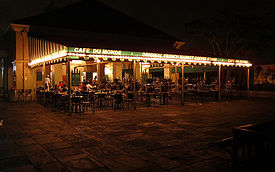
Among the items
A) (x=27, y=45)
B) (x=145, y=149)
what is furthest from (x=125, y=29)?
(x=145, y=149)

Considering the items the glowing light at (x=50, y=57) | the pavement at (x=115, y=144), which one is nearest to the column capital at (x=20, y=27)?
the glowing light at (x=50, y=57)

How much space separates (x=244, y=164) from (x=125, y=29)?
1977 cm

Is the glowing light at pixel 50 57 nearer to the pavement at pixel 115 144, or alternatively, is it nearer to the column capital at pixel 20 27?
the pavement at pixel 115 144

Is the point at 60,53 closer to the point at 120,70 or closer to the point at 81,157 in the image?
the point at 81,157

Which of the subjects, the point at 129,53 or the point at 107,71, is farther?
the point at 107,71

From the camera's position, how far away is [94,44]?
505 inches

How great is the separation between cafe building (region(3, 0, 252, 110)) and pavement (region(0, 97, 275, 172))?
3962 millimetres

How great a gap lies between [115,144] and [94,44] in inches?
317

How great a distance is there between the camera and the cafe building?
13.2 meters

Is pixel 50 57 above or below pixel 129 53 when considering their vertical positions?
below

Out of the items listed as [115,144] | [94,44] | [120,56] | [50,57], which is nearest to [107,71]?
[94,44]

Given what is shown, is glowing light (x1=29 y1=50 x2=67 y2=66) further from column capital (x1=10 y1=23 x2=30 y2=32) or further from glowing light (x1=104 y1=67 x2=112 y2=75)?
glowing light (x1=104 y1=67 x2=112 y2=75)

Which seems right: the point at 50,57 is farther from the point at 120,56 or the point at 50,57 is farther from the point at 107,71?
the point at 107,71

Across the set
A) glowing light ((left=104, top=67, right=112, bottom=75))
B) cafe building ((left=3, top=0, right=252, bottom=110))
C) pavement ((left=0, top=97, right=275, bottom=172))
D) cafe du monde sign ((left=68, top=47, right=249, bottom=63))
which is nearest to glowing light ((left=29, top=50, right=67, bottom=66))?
cafe building ((left=3, top=0, right=252, bottom=110))
